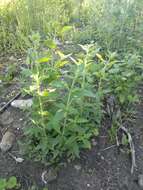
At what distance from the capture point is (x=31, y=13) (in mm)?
4055

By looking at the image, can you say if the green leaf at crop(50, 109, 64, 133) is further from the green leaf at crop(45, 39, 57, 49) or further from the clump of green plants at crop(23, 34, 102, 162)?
the green leaf at crop(45, 39, 57, 49)

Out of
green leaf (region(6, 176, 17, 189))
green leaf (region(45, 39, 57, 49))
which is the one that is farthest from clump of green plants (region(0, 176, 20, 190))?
green leaf (region(45, 39, 57, 49))

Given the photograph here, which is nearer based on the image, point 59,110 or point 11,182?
point 59,110

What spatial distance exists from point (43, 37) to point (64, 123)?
2115 millimetres

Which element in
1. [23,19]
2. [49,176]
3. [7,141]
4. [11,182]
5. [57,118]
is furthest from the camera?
[23,19]

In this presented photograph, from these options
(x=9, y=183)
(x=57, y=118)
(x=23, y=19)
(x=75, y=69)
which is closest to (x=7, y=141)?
(x=9, y=183)

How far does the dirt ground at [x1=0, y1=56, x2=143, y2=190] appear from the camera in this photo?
6.81ft

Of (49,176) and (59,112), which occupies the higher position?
(59,112)

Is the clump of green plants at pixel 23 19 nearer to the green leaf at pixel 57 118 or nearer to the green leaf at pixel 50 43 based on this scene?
the green leaf at pixel 50 43

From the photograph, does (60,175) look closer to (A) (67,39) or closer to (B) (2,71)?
(B) (2,71)

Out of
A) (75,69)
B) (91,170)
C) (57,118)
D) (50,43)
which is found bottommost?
(91,170)

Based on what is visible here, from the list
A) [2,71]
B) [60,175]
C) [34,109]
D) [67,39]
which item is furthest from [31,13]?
[60,175]

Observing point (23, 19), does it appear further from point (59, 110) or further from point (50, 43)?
point (59, 110)

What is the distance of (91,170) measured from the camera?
2162mm
